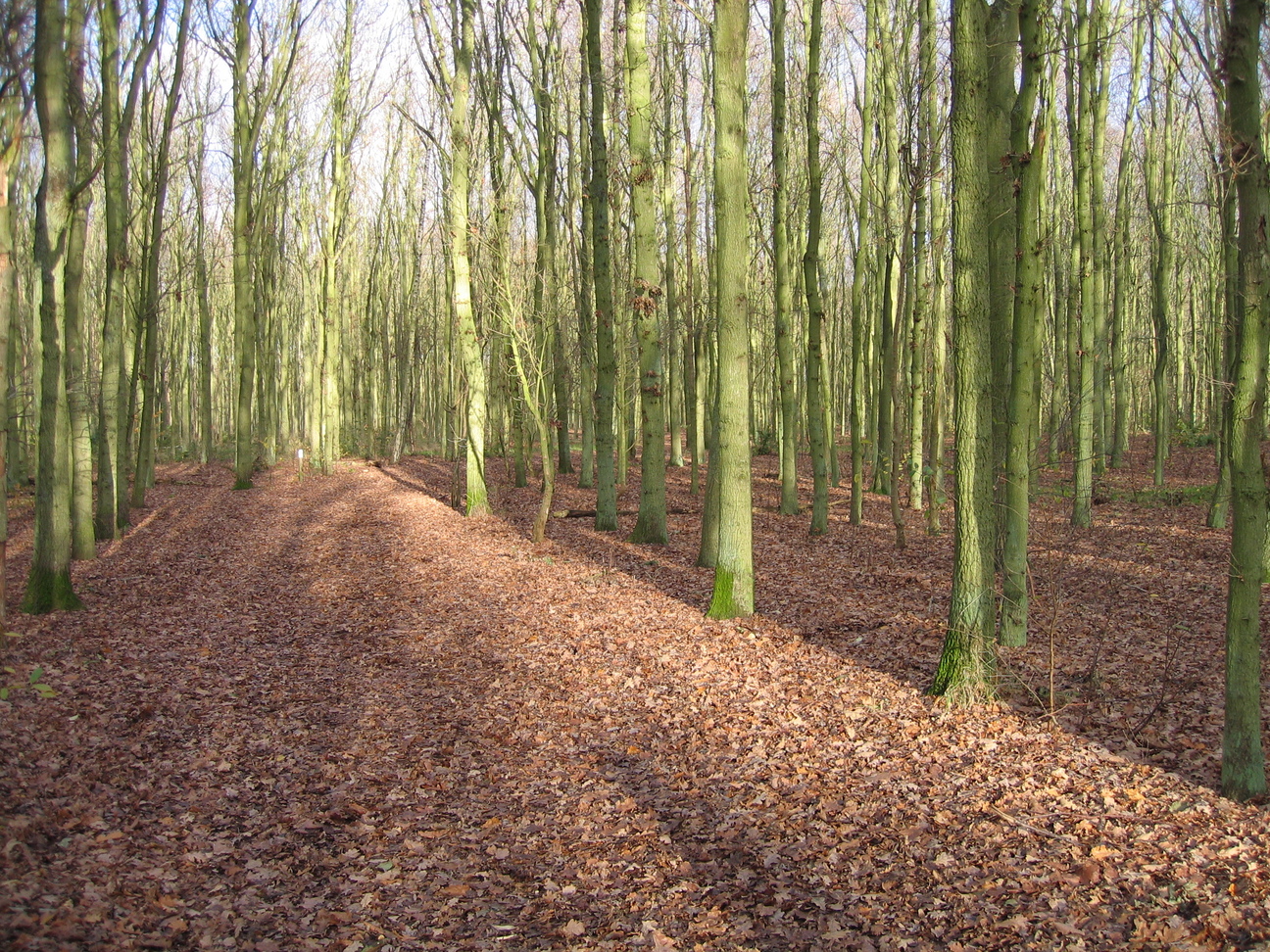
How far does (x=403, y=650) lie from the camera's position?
799 centimetres

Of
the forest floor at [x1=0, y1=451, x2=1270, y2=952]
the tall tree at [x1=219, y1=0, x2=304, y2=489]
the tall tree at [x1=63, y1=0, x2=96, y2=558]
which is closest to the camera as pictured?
the forest floor at [x1=0, y1=451, x2=1270, y2=952]

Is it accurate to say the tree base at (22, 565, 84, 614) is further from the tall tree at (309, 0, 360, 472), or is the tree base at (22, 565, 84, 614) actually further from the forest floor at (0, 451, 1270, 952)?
the tall tree at (309, 0, 360, 472)

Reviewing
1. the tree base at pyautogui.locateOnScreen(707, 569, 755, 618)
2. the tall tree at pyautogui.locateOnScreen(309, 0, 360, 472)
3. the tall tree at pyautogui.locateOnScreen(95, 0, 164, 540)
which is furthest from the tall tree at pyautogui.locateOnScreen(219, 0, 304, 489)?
the tree base at pyautogui.locateOnScreen(707, 569, 755, 618)

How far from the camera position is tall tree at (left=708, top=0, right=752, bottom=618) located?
8016 mm

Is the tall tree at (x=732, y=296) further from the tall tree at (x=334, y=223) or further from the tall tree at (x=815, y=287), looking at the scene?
the tall tree at (x=334, y=223)

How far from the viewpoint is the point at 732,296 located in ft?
26.9

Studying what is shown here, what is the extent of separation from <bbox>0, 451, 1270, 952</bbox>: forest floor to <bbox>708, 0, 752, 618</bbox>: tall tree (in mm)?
956

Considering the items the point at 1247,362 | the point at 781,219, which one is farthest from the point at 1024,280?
the point at 781,219

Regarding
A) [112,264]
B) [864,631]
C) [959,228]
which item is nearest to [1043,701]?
[864,631]

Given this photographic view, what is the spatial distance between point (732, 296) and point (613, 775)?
15.6ft

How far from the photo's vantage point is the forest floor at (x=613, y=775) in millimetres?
3691

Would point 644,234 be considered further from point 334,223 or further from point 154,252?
point 334,223

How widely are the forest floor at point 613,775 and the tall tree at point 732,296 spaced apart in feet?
3.14

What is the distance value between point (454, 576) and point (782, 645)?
4.82 m
